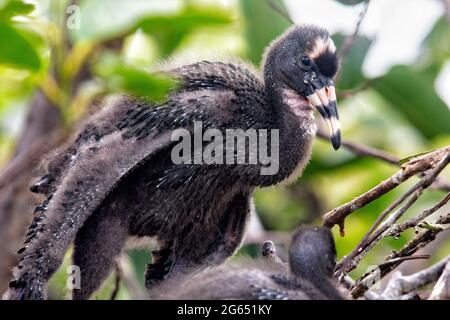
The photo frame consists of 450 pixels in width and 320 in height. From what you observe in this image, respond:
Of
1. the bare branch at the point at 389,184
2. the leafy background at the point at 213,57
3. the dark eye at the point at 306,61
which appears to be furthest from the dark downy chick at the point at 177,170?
the bare branch at the point at 389,184

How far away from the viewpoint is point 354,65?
428cm

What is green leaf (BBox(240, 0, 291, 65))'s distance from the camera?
14.1 feet

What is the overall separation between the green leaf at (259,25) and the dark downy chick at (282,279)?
1.68 meters

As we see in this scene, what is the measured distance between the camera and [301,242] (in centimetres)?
277

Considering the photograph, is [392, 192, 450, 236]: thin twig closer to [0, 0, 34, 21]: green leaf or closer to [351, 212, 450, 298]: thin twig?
[351, 212, 450, 298]: thin twig

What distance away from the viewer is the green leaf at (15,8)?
8.38 feet

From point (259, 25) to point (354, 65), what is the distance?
486 mm

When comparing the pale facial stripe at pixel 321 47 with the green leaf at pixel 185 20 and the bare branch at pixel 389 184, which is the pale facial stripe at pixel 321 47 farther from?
the bare branch at pixel 389 184

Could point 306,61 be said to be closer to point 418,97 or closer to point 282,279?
point 282,279

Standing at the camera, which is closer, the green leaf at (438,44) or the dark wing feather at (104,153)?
the dark wing feather at (104,153)

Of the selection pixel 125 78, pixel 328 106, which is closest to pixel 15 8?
pixel 125 78

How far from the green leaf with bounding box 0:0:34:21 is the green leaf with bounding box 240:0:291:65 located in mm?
1843

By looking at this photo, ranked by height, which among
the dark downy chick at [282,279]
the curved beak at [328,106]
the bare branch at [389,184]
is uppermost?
the curved beak at [328,106]

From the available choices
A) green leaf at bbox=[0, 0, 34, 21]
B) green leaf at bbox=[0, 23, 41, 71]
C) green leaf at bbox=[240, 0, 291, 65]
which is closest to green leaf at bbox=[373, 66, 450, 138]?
green leaf at bbox=[240, 0, 291, 65]
